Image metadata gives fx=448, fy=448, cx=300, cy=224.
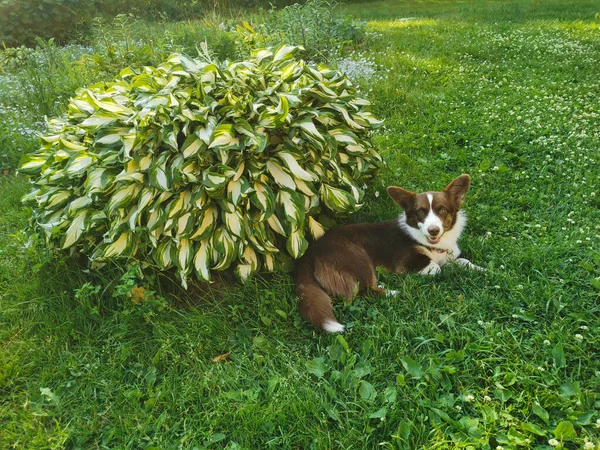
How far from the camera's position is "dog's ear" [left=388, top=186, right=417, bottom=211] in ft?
10.0

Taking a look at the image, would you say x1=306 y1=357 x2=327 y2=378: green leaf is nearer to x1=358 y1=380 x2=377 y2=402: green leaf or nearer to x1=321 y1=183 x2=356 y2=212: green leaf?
x1=358 y1=380 x2=377 y2=402: green leaf

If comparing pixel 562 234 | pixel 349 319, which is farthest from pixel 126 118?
pixel 562 234

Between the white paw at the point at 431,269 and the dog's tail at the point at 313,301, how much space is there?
28.1 inches

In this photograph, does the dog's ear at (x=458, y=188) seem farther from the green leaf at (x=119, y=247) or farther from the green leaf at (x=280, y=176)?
the green leaf at (x=119, y=247)

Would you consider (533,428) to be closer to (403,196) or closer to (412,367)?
(412,367)

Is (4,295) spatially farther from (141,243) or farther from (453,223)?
(453,223)

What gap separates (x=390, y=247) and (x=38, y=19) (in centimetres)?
997

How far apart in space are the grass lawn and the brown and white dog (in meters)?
0.13

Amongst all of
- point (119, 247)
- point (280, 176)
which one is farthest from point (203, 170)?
point (119, 247)

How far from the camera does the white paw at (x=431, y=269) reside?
297 cm

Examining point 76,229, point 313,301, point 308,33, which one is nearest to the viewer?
point 313,301

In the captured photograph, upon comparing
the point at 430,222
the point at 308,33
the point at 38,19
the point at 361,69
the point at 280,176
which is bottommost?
the point at 430,222

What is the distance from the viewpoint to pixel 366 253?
3.04 metres

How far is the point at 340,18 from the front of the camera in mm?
8156
